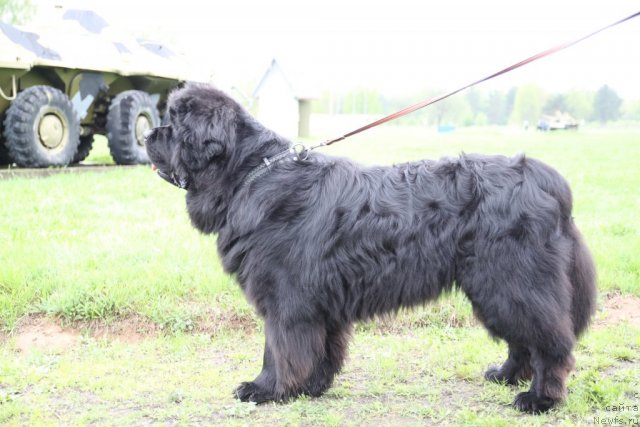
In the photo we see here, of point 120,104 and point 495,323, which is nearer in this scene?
point 495,323

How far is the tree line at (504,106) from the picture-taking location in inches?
1799

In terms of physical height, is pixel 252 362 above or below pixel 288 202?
below

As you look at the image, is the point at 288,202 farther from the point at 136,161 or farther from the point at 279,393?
the point at 136,161

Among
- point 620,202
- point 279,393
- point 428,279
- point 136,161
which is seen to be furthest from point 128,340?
point 136,161

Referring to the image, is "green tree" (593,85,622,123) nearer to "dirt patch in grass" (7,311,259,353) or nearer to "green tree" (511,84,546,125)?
"green tree" (511,84,546,125)

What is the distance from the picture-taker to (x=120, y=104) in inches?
525

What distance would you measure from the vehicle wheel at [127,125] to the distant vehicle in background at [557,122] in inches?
1380

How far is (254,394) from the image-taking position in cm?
391

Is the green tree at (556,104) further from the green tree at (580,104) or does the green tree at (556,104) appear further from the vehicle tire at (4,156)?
the vehicle tire at (4,156)

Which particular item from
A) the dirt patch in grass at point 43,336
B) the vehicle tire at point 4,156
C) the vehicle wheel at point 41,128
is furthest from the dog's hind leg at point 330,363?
the vehicle tire at point 4,156

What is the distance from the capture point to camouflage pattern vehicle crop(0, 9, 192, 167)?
36.4 ft

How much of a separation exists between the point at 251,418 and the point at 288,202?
4.23 ft

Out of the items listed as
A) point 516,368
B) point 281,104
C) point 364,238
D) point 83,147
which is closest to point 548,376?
point 516,368

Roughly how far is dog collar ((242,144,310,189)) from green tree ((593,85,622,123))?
4522cm
